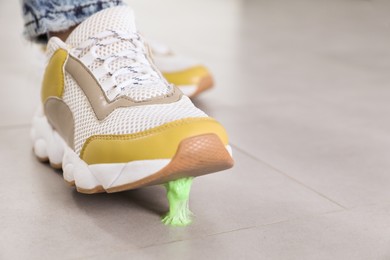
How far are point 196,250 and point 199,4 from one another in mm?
2608

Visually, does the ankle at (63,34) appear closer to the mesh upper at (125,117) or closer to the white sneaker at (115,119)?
the white sneaker at (115,119)

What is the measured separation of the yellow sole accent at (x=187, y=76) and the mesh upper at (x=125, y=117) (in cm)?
58

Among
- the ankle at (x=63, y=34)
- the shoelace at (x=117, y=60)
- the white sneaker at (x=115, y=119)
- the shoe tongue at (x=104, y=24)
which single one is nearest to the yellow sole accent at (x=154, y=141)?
the white sneaker at (x=115, y=119)

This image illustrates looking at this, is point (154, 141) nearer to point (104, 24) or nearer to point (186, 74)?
point (104, 24)

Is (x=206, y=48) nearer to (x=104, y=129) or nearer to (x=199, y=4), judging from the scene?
(x=199, y=4)

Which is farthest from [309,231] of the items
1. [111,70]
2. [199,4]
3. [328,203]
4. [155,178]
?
[199,4]

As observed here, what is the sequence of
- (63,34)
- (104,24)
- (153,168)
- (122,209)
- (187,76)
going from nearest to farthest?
1. (153,168)
2. (122,209)
3. (104,24)
4. (63,34)
5. (187,76)

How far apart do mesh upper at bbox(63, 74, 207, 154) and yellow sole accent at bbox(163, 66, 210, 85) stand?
23.0 inches

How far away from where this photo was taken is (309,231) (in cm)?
100

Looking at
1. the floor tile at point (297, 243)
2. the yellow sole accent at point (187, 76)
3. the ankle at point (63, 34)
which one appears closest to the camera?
the floor tile at point (297, 243)

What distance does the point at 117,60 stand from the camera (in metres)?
1.13

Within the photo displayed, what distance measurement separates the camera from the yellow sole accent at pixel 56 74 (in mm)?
1174

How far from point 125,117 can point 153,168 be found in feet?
0.38

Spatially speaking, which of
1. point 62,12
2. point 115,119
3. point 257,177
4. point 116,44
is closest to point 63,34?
point 62,12
